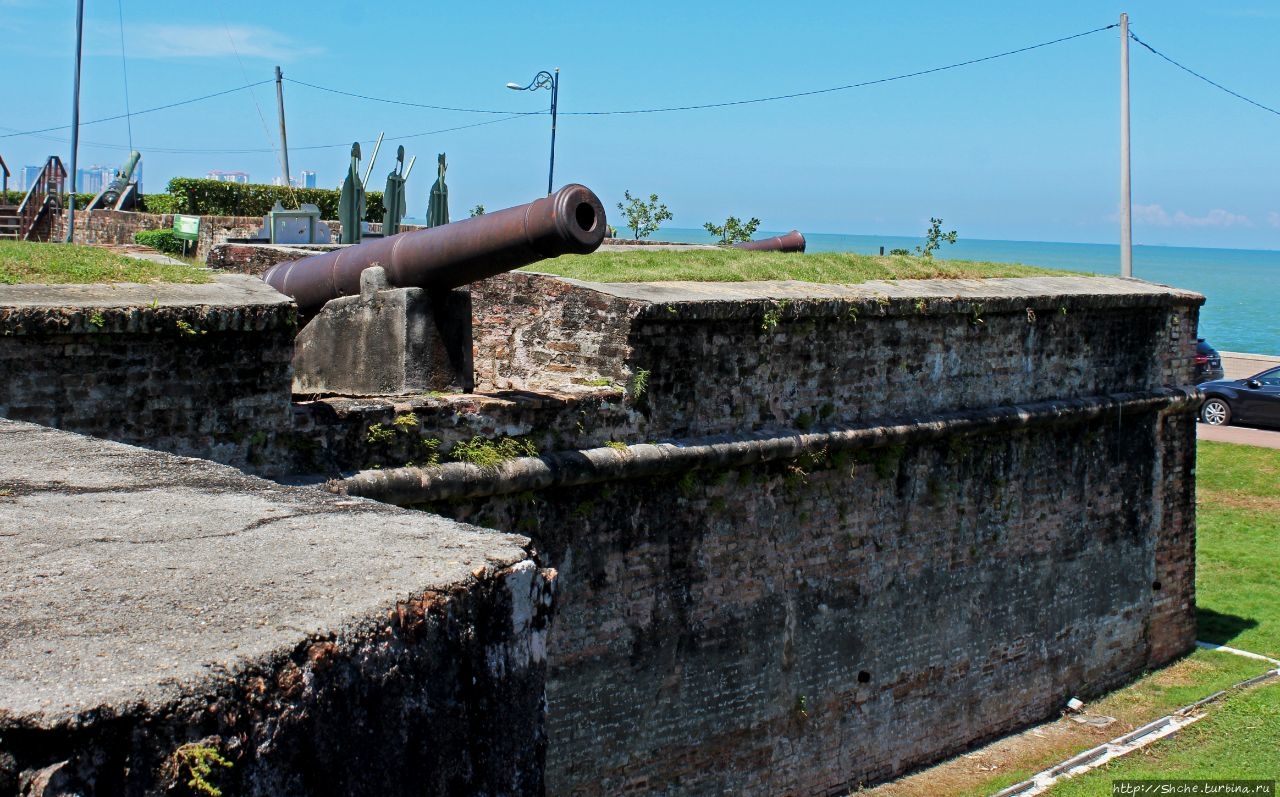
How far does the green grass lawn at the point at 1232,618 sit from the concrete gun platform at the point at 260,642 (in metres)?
8.02

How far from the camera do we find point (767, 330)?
9102 mm

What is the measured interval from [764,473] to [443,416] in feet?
8.55

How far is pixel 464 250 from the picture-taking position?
7516 millimetres

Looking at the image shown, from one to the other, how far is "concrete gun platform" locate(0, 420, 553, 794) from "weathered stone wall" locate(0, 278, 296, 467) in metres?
3.12

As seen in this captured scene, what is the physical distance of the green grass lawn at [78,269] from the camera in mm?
6863

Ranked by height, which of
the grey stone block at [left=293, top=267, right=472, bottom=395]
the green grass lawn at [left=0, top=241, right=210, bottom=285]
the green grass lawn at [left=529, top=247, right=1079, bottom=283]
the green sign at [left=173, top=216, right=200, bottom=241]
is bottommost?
the grey stone block at [left=293, top=267, right=472, bottom=395]

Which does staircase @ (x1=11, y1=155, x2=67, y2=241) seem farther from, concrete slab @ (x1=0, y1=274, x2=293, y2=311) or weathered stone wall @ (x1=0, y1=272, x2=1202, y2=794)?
concrete slab @ (x1=0, y1=274, x2=293, y2=311)

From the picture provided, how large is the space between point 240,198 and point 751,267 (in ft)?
52.8

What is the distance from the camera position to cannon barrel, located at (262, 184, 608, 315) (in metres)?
7.02

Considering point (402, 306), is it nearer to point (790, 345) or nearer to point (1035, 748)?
point (790, 345)

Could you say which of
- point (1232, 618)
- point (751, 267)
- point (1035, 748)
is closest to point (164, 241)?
point (751, 267)

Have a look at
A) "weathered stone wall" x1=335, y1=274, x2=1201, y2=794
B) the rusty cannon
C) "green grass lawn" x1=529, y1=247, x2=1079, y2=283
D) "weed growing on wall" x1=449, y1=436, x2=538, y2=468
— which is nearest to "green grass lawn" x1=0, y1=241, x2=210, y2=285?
the rusty cannon

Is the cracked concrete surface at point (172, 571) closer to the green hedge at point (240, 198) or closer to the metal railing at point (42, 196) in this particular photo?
the green hedge at point (240, 198)

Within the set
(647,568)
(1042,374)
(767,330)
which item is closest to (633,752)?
(647,568)
